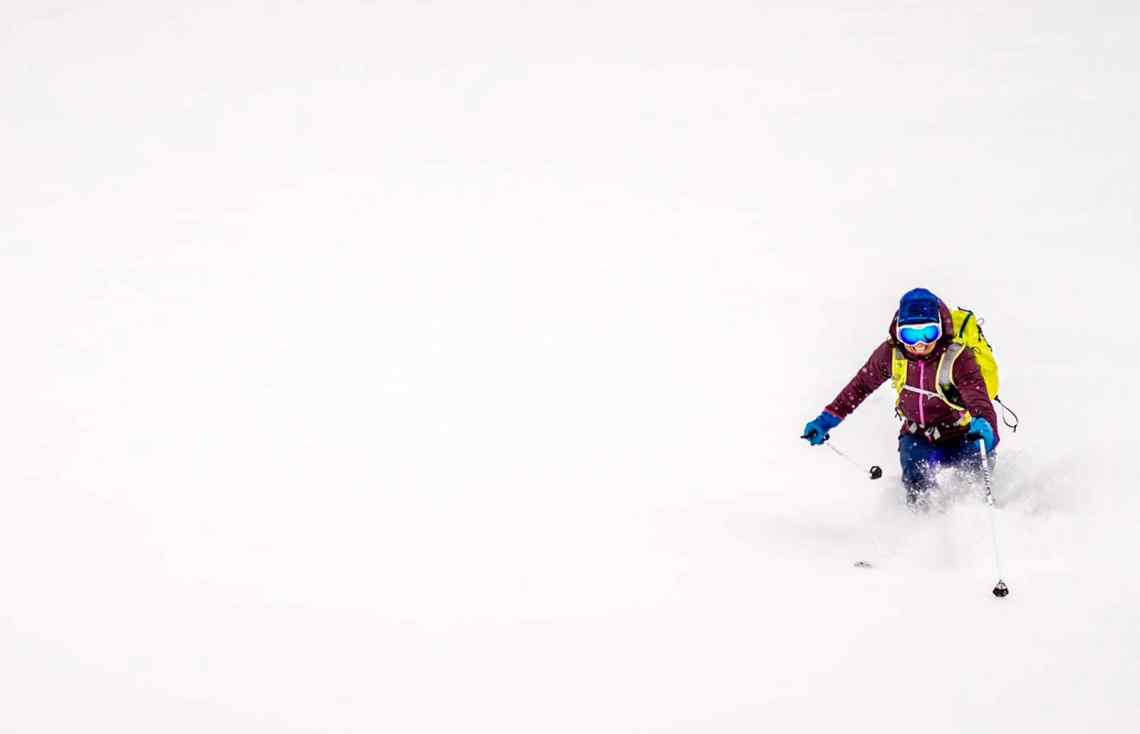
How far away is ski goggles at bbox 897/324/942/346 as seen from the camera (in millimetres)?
7211

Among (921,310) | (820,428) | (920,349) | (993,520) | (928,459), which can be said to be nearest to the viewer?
(993,520)

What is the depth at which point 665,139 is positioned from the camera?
13275 centimetres

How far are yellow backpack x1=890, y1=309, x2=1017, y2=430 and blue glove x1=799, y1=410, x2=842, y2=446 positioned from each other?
0.60 m

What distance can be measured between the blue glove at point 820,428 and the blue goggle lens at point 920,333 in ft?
3.24

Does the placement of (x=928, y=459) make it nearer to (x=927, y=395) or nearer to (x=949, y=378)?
(x=927, y=395)

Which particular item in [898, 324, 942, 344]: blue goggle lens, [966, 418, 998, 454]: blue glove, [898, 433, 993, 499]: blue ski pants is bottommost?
[966, 418, 998, 454]: blue glove

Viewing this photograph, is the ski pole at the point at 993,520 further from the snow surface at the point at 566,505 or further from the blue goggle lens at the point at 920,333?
the blue goggle lens at the point at 920,333

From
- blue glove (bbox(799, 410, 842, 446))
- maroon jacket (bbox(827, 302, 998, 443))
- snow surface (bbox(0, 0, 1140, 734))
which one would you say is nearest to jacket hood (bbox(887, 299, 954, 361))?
maroon jacket (bbox(827, 302, 998, 443))

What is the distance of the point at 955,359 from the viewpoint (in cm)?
734

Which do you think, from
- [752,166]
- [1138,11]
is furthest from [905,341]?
[1138,11]

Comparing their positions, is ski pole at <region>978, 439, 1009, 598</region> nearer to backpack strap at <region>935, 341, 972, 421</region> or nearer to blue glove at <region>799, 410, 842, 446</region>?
backpack strap at <region>935, 341, 972, 421</region>

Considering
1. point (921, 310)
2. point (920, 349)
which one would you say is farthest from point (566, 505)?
point (921, 310)

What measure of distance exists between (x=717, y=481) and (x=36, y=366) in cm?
1618

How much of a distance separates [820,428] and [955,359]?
117cm
